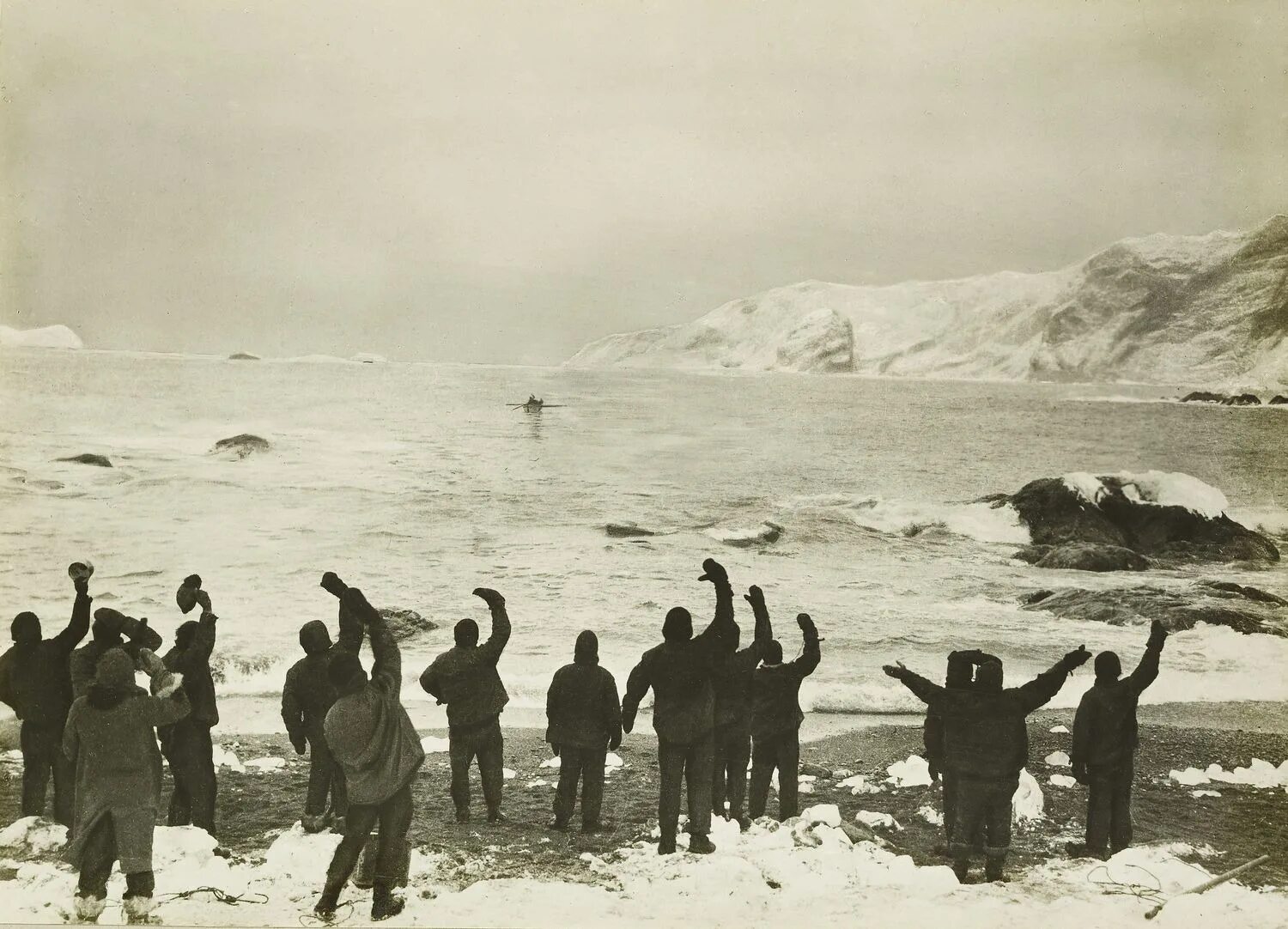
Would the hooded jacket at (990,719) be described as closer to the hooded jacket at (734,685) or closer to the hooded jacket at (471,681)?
the hooded jacket at (734,685)

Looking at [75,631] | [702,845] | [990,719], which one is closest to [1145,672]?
[990,719]

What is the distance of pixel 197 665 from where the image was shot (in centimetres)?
496

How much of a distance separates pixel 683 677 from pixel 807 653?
0.71 meters

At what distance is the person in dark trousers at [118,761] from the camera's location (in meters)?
4.18

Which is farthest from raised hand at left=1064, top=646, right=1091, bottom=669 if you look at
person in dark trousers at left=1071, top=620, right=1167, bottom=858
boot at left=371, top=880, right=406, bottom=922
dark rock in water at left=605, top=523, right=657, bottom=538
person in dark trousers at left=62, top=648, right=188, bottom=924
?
person in dark trousers at left=62, top=648, right=188, bottom=924

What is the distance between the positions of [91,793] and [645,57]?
18.2 ft

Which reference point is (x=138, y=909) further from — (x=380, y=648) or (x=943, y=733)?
(x=943, y=733)

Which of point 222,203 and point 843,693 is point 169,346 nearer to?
point 222,203

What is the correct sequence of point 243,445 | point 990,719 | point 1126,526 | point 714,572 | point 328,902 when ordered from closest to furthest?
point 328,902, point 990,719, point 714,572, point 1126,526, point 243,445

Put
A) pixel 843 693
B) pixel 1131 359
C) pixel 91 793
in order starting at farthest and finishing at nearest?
pixel 1131 359 → pixel 843 693 → pixel 91 793

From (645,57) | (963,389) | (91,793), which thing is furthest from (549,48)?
(91,793)

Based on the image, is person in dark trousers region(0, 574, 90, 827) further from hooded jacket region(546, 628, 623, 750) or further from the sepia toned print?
hooded jacket region(546, 628, 623, 750)

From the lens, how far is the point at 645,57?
6.70 m

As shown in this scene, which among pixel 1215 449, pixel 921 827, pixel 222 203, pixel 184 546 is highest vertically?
pixel 222 203
